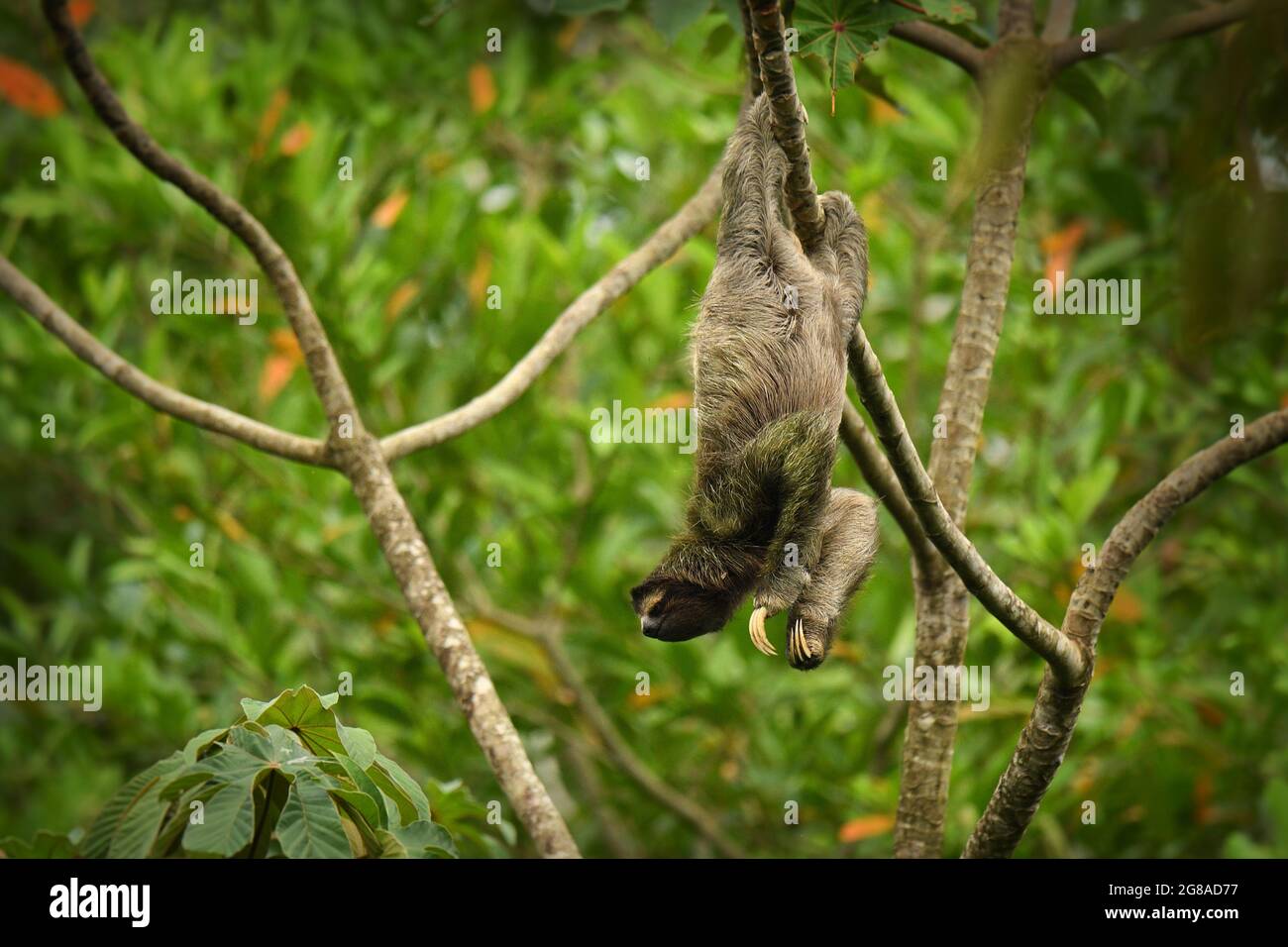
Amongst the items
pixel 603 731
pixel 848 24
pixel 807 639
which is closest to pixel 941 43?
pixel 848 24

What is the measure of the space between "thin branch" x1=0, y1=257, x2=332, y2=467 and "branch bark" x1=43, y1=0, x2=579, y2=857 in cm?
14

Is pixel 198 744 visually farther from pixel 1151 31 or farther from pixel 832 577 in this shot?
pixel 1151 31

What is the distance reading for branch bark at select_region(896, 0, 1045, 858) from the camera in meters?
4.07

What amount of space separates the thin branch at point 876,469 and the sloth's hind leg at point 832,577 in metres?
0.08

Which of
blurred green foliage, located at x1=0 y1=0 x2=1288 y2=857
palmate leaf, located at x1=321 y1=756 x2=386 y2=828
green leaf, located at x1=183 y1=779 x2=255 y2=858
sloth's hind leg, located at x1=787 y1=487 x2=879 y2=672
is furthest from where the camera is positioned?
blurred green foliage, located at x1=0 y1=0 x2=1288 y2=857

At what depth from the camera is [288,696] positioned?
3.05 metres

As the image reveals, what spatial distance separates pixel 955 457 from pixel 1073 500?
2182 mm

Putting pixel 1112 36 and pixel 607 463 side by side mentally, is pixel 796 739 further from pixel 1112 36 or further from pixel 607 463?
pixel 1112 36

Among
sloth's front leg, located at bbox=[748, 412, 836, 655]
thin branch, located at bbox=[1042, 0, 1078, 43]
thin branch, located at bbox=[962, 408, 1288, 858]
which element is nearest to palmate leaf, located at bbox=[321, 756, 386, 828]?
sloth's front leg, located at bbox=[748, 412, 836, 655]

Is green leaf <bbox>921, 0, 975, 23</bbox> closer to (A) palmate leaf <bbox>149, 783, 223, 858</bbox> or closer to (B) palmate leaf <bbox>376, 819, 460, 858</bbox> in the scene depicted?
(B) palmate leaf <bbox>376, 819, 460, 858</bbox>

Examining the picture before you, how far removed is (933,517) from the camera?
318 cm

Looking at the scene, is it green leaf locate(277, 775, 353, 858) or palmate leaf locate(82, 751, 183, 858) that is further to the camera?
palmate leaf locate(82, 751, 183, 858)

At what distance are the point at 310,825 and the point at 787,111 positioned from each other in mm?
1886

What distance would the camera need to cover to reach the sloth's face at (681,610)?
11.4 ft
